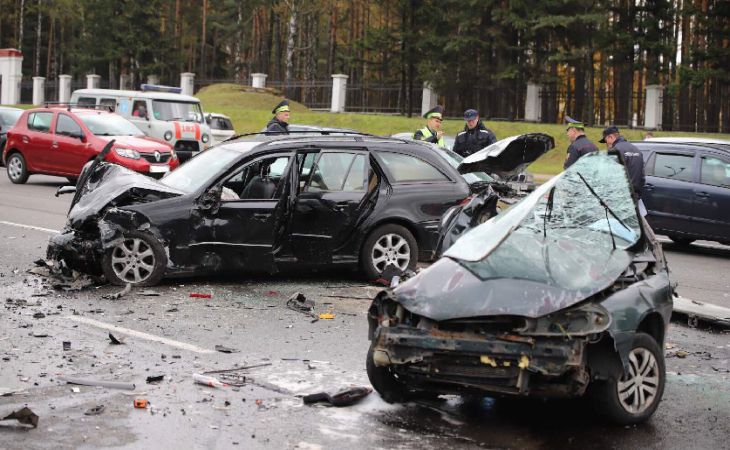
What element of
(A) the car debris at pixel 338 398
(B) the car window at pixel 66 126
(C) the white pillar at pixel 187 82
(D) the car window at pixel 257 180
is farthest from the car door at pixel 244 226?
(C) the white pillar at pixel 187 82

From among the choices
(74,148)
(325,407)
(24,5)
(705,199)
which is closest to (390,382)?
(325,407)

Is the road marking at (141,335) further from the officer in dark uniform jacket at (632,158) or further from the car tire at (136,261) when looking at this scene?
the officer in dark uniform jacket at (632,158)

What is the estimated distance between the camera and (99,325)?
8.37 m

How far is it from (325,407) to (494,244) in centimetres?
147

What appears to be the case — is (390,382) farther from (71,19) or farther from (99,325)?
(71,19)

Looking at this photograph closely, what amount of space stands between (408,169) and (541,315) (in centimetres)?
554

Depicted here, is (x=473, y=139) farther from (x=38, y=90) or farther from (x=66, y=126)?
(x=38, y=90)

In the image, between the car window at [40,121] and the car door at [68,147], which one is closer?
the car door at [68,147]

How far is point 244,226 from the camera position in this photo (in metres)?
10.1

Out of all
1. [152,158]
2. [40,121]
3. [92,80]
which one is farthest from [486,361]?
[92,80]

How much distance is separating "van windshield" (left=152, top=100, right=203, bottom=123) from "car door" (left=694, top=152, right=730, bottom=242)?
16014 mm

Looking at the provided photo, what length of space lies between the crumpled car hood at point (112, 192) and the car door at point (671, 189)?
7932 mm

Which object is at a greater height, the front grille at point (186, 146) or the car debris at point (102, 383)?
the front grille at point (186, 146)

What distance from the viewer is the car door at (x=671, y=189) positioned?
15.1m
